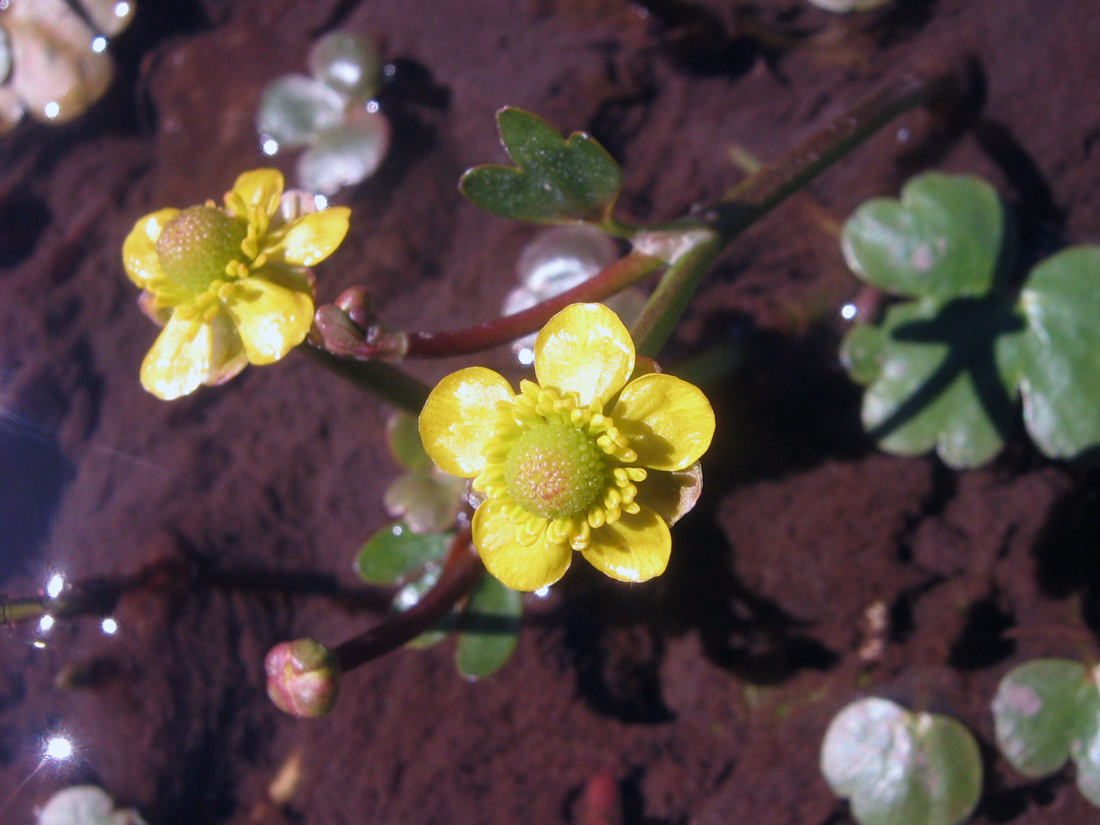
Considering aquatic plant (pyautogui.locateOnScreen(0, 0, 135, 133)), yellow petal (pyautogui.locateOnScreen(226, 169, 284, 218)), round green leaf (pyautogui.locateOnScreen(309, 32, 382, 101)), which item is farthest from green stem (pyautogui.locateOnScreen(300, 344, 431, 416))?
aquatic plant (pyautogui.locateOnScreen(0, 0, 135, 133))

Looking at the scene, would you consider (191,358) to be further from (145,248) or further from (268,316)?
(145,248)

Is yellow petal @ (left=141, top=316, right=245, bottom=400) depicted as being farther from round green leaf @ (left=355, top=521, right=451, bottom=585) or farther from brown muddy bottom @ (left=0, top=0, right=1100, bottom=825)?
brown muddy bottom @ (left=0, top=0, right=1100, bottom=825)

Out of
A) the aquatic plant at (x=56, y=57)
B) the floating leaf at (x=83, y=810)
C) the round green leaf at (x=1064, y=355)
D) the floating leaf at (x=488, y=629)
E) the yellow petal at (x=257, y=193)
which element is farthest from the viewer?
the aquatic plant at (x=56, y=57)

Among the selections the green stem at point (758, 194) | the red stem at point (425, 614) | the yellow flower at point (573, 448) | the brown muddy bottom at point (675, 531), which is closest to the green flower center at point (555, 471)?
the yellow flower at point (573, 448)

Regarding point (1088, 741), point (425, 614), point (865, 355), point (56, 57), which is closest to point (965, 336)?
point (865, 355)

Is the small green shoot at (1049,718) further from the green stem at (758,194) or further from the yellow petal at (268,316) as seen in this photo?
the yellow petal at (268,316)

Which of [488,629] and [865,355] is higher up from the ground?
[865,355]

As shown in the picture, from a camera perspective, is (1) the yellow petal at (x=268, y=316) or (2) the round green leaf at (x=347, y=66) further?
(2) the round green leaf at (x=347, y=66)
